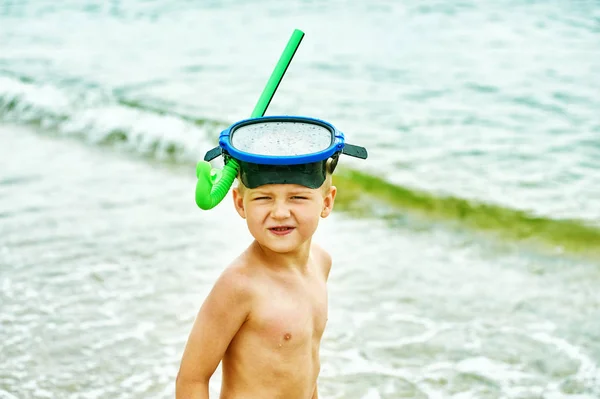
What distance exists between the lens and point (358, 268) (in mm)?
5117

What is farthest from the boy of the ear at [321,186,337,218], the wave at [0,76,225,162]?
the wave at [0,76,225,162]

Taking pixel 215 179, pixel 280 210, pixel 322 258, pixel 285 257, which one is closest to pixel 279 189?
pixel 280 210

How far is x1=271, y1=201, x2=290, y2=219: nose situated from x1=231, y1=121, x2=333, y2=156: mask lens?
16 cm

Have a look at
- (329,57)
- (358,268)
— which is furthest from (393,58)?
(358,268)

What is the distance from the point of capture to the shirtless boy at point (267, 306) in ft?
7.70

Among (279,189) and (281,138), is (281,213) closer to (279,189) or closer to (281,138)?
(279,189)

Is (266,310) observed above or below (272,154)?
below

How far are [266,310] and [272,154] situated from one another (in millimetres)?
489

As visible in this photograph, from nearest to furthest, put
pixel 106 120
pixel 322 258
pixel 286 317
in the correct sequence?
pixel 286 317, pixel 322 258, pixel 106 120

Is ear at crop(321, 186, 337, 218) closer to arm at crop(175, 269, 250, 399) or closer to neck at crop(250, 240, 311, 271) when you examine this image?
neck at crop(250, 240, 311, 271)

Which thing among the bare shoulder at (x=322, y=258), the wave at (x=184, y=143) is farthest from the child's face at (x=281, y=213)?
the wave at (x=184, y=143)

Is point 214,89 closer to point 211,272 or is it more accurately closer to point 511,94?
point 511,94

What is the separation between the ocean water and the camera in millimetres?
4172

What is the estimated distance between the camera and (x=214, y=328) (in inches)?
94.4
